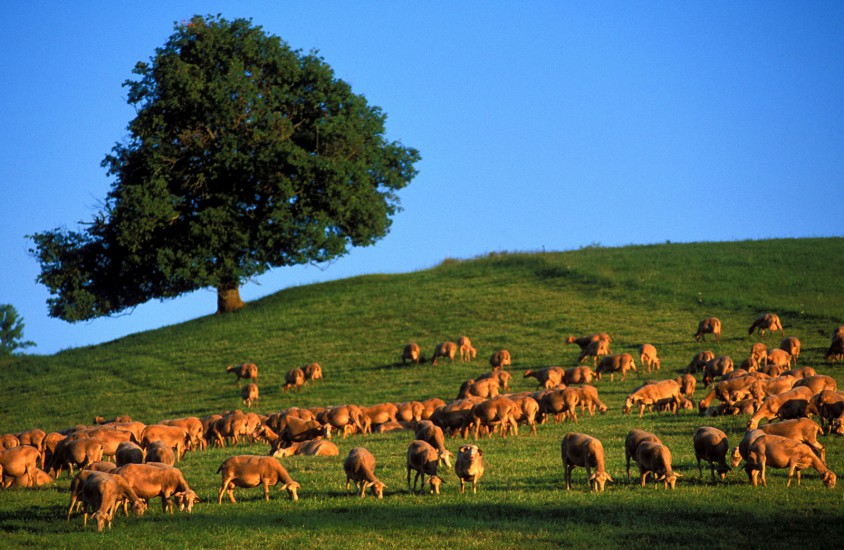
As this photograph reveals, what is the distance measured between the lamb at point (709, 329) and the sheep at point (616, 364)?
23.9 feet

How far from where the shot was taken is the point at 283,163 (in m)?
61.9

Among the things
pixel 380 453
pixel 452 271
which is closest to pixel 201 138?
pixel 452 271

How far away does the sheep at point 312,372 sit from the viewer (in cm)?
4378

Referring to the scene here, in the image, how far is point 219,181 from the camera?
209ft

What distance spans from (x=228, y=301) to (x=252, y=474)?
163 ft

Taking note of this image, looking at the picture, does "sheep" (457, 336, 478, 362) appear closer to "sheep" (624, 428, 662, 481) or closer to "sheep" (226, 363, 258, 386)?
"sheep" (226, 363, 258, 386)

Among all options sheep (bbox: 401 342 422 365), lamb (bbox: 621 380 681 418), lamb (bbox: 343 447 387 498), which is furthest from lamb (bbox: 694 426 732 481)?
sheep (bbox: 401 342 422 365)

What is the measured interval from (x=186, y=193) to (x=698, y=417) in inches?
1716

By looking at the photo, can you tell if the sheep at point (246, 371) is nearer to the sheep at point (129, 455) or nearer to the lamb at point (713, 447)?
the sheep at point (129, 455)

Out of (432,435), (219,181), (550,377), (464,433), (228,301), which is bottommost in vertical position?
(464,433)

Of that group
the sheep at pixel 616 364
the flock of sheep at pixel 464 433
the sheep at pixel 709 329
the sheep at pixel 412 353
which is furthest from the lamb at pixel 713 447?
the sheep at pixel 412 353

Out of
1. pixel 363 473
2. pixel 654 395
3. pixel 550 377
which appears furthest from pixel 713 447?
pixel 550 377

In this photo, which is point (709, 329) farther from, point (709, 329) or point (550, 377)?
point (550, 377)

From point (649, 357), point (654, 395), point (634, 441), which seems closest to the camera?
point (634, 441)
